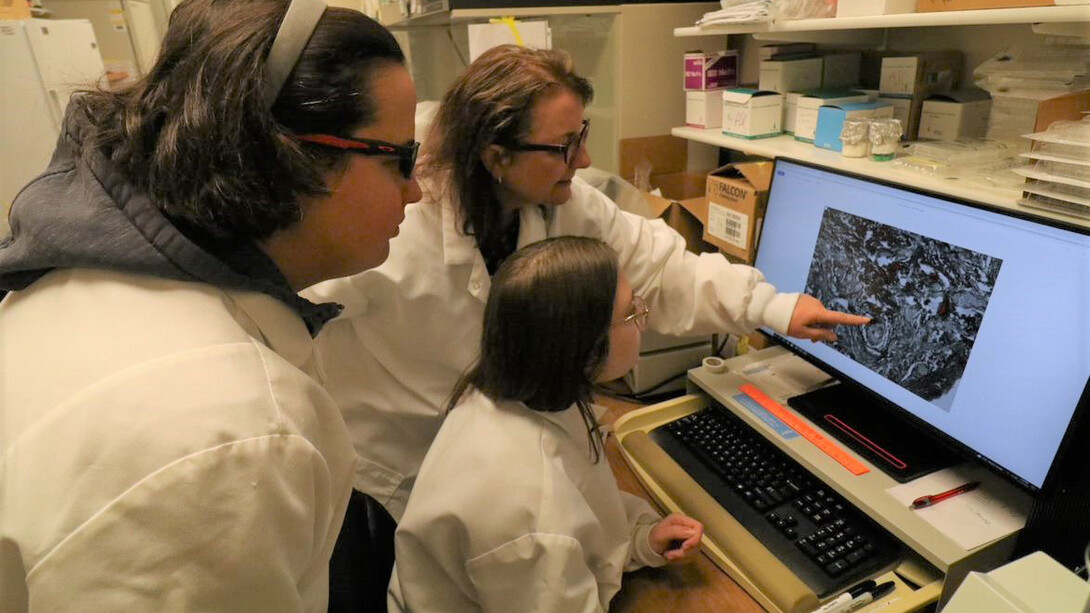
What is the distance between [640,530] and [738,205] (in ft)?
2.50

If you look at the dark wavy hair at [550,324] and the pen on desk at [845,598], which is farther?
the dark wavy hair at [550,324]

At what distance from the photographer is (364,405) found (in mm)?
1211

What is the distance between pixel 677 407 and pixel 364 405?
0.62 meters

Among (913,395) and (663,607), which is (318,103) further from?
(913,395)

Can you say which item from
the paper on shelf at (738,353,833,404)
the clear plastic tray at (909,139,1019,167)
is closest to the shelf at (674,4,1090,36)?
the clear plastic tray at (909,139,1019,167)

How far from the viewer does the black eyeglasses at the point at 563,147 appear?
3.60 ft

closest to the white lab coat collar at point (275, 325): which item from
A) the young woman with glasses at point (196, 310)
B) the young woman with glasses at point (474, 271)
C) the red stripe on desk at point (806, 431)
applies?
the young woman with glasses at point (196, 310)

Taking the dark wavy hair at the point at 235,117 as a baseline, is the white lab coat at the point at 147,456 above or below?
below

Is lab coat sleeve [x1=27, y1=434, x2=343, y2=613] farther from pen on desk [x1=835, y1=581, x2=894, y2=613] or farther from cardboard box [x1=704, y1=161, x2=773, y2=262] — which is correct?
cardboard box [x1=704, y1=161, x2=773, y2=262]

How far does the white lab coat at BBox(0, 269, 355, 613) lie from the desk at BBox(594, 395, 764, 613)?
0.53 metres

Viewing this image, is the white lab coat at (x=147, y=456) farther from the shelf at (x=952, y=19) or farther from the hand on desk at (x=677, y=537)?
the shelf at (x=952, y=19)

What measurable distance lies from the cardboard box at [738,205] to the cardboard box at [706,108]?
0.14 meters

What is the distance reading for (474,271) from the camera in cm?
115

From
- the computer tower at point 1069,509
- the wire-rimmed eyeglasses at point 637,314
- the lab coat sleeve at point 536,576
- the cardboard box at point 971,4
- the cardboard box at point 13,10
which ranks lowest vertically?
the lab coat sleeve at point 536,576
